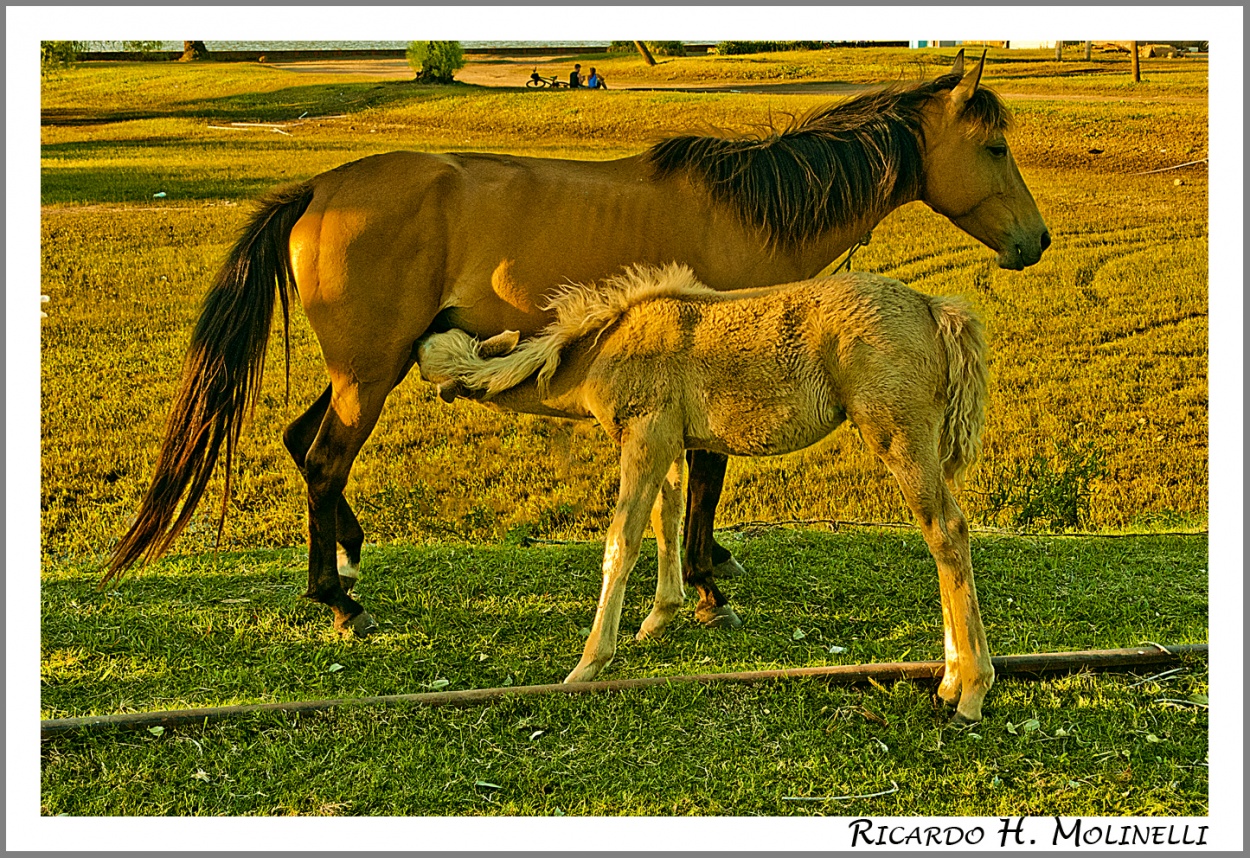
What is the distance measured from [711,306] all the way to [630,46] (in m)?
4.85

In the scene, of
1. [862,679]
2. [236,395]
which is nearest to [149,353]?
[236,395]

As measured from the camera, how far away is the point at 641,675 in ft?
16.7

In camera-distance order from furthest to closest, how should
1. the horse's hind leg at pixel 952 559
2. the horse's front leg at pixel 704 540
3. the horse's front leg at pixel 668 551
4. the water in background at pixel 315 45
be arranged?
the water in background at pixel 315 45, the horse's front leg at pixel 704 540, the horse's front leg at pixel 668 551, the horse's hind leg at pixel 952 559

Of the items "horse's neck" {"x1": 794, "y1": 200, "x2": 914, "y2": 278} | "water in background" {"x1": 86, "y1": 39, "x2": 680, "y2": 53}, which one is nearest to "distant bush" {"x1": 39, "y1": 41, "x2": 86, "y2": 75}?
"water in background" {"x1": 86, "y1": 39, "x2": 680, "y2": 53}

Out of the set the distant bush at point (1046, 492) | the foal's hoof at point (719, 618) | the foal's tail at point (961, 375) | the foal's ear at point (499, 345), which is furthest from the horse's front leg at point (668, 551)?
the distant bush at point (1046, 492)

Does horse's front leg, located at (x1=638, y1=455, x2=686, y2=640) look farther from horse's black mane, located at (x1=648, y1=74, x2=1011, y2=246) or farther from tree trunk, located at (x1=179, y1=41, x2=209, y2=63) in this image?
tree trunk, located at (x1=179, y1=41, x2=209, y2=63)

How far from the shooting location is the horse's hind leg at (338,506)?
600 centimetres

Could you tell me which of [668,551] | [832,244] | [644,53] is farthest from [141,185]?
[668,551]

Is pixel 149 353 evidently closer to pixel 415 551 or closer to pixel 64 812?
pixel 415 551

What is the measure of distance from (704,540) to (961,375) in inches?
72.8

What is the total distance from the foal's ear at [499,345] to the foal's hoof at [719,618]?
1.85m

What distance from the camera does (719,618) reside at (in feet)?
18.9

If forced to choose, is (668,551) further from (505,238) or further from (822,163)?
(822,163)

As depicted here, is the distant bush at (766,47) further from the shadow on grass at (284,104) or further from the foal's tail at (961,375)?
the foal's tail at (961,375)
